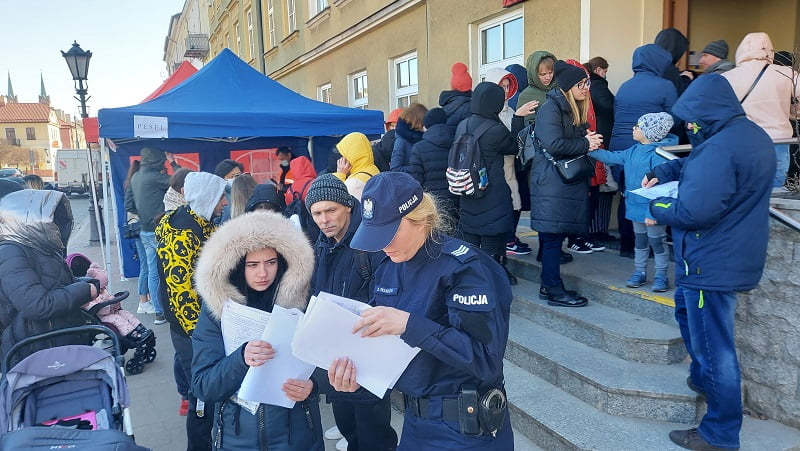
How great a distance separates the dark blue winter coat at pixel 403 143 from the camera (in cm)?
503

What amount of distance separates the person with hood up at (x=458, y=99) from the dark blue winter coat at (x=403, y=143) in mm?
405

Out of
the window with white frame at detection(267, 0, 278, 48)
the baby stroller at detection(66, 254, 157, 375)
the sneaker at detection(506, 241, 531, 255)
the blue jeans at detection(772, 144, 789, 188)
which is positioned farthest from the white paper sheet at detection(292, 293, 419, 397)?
the window with white frame at detection(267, 0, 278, 48)

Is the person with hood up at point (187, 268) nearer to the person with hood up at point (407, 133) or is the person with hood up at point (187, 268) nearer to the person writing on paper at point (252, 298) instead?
the person writing on paper at point (252, 298)

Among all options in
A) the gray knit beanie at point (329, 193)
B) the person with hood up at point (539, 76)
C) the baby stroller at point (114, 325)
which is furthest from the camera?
the person with hood up at point (539, 76)

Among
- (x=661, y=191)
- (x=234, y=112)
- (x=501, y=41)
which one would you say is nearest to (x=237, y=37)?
(x=234, y=112)

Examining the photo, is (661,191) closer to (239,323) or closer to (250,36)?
(239,323)

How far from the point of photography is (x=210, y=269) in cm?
224

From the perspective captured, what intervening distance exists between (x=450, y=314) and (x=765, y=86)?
3.60 meters

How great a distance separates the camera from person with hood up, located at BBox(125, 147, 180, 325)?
6.20m

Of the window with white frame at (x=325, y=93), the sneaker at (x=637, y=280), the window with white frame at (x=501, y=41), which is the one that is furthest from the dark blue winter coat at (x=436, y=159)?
the window with white frame at (x=325, y=93)

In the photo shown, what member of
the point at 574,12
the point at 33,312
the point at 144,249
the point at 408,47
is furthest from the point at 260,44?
the point at 33,312

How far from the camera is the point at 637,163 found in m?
3.98

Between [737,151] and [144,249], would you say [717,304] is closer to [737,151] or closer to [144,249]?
[737,151]

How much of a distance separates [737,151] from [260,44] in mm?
17325
